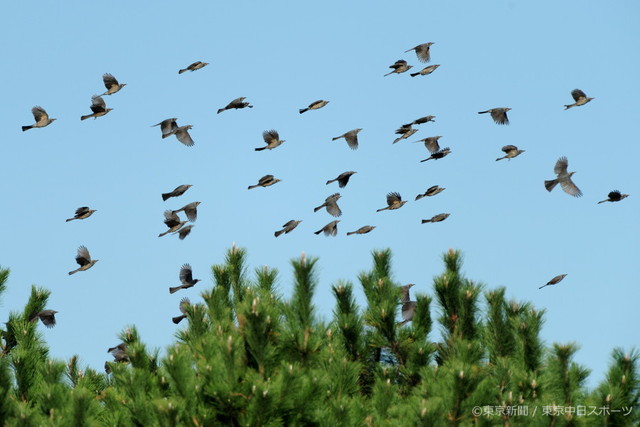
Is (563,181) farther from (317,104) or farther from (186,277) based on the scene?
(186,277)

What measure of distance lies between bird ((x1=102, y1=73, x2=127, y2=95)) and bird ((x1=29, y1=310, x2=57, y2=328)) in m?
6.33

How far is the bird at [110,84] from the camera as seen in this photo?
24.6 meters

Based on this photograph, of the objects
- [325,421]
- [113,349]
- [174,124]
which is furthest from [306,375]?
[174,124]

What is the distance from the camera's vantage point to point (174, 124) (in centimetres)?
2588

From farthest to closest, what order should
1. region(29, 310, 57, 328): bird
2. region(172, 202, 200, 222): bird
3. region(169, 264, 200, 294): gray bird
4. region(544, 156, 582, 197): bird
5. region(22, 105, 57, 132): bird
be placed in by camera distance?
region(172, 202, 200, 222): bird
region(22, 105, 57, 132): bird
region(544, 156, 582, 197): bird
region(169, 264, 200, 294): gray bird
region(29, 310, 57, 328): bird

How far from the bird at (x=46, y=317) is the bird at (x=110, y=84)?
6327 mm

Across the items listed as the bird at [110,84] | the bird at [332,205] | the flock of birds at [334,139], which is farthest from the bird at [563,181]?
the bird at [110,84]

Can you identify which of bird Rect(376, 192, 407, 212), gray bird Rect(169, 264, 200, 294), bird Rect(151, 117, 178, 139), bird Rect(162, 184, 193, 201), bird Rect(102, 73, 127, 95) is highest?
bird Rect(102, 73, 127, 95)

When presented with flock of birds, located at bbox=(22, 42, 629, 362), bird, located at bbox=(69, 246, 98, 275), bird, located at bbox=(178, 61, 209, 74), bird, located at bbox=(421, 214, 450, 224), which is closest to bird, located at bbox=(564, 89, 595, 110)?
flock of birds, located at bbox=(22, 42, 629, 362)

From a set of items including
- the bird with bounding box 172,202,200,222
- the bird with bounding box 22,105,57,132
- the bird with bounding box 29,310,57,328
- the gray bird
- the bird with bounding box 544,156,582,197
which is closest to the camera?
the bird with bounding box 29,310,57,328

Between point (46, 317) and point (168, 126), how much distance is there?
7184mm

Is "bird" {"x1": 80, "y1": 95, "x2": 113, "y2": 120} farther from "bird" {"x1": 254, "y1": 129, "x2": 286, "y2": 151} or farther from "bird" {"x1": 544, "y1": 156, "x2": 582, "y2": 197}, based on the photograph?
"bird" {"x1": 544, "y1": 156, "x2": 582, "y2": 197}

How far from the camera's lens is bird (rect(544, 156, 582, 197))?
2383 centimetres

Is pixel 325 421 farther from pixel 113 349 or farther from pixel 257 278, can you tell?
pixel 113 349
